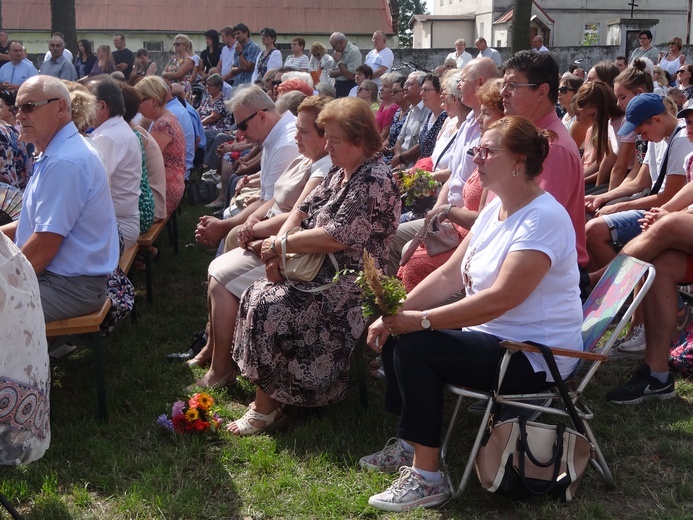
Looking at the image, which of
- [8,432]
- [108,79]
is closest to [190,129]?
[108,79]

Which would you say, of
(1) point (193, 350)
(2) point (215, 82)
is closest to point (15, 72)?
(2) point (215, 82)

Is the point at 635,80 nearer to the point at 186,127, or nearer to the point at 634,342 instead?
the point at 634,342

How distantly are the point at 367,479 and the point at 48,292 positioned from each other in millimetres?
1880

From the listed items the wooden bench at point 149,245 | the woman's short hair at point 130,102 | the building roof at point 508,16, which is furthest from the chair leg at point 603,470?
the building roof at point 508,16

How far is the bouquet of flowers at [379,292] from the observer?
3.33 m

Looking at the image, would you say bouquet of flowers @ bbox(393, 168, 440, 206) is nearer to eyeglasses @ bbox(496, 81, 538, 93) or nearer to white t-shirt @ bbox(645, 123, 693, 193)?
eyeglasses @ bbox(496, 81, 538, 93)

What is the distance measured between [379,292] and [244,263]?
156cm

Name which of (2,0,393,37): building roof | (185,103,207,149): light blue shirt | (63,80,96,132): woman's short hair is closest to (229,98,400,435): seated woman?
(63,80,96,132): woman's short hair

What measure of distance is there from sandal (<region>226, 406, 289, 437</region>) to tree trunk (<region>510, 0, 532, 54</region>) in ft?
59.7

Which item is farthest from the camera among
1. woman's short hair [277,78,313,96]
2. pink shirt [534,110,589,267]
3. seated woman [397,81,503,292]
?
woman's short hair [277,78,313,96]

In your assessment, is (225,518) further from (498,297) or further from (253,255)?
(253,255)

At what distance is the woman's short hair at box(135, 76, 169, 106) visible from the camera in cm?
740

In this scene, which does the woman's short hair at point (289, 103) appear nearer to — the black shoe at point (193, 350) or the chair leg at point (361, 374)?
the black shoe at point (193, 350)

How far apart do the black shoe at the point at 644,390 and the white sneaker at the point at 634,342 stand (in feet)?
2.23
